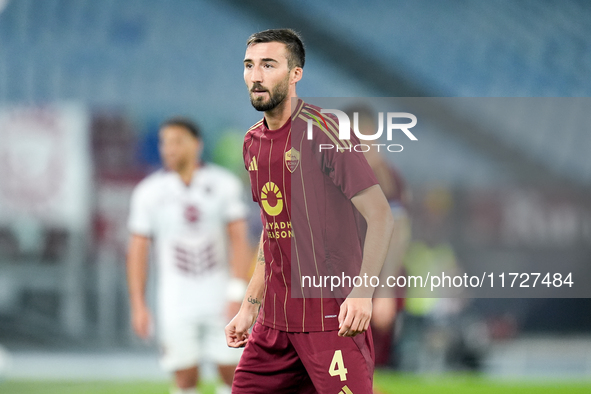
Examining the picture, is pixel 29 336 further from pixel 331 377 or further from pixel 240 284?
pixel 331 377

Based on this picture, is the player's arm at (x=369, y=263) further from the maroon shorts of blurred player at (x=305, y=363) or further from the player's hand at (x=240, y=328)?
the player's hand at (x=240, y=328)

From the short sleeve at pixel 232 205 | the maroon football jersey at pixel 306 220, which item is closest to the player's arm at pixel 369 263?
the maroon football jersey at pixel 306 220

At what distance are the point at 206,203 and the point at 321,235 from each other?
256cm

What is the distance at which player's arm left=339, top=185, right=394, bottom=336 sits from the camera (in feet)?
7.20

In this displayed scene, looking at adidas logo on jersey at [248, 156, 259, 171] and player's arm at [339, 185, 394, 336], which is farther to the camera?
adidas logo on jersey at [248, 156, 259, 171]

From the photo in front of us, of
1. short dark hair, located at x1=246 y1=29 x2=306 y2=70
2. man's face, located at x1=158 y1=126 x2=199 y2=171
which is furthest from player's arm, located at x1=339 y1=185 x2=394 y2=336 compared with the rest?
man's face, located at x1=158 y1=126 x2=199 y2=171

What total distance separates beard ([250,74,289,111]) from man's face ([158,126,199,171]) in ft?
8.37

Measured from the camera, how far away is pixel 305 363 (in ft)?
7.89

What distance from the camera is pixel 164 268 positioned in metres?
4.91

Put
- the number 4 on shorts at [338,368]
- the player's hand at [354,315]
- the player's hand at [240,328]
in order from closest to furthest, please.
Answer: the player's hand at [354,315] < the number 4 on shorts at [338,368] < the player's hand at [240,328]

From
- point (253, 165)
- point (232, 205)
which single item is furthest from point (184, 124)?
point (253, 165)

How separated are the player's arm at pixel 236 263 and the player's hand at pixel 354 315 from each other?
2.55m

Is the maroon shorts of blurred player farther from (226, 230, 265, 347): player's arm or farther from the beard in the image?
the beard

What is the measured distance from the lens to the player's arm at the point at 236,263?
15.5 ft
